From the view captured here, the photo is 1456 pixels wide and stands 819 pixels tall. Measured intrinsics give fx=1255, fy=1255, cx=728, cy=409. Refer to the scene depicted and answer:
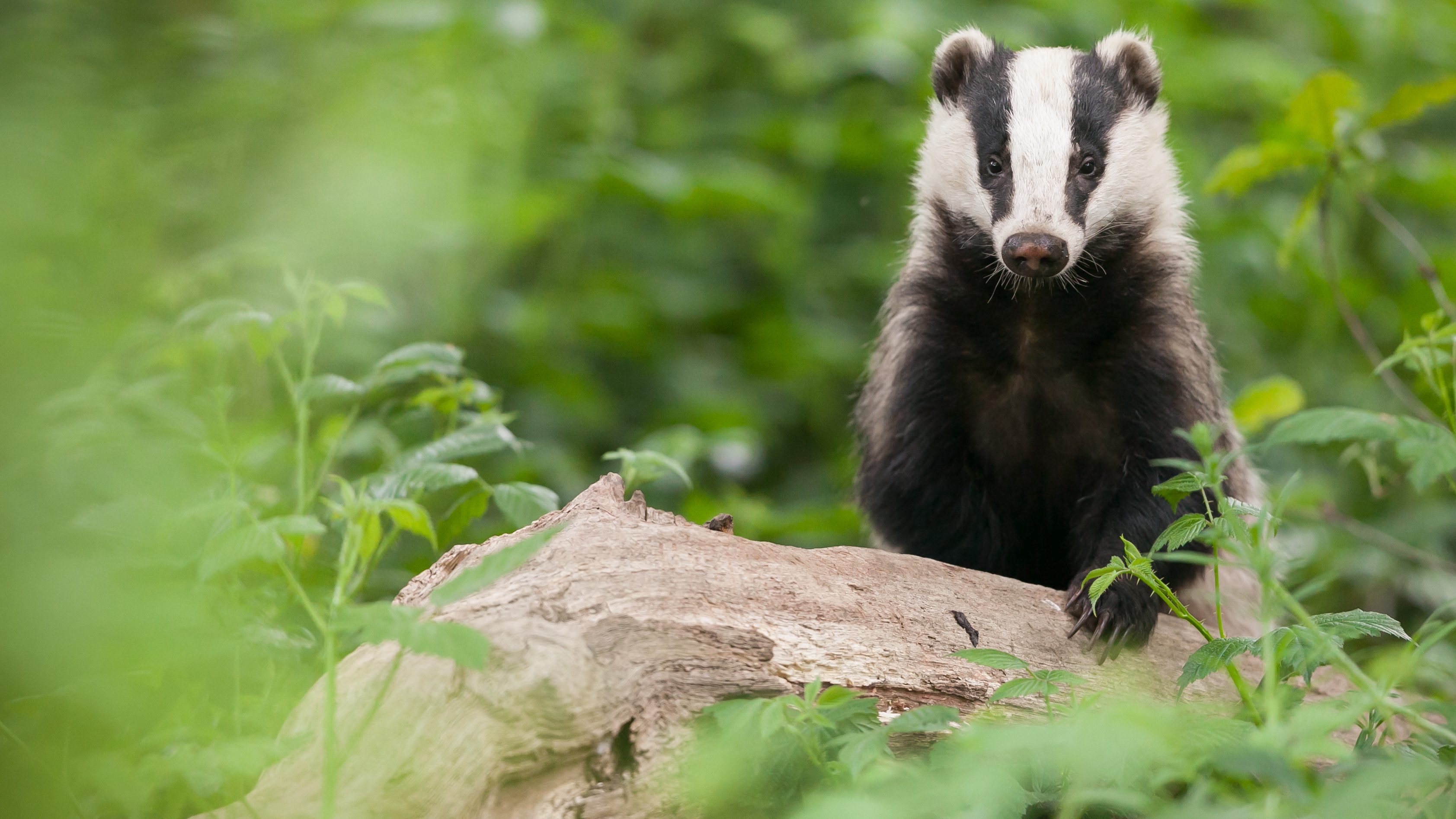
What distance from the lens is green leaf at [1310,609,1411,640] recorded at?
200 cm

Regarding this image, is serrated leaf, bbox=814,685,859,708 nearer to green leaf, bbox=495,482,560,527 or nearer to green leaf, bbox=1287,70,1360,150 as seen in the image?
green leaf, bbox=495,482,560,527

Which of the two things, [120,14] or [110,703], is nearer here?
[110,703]

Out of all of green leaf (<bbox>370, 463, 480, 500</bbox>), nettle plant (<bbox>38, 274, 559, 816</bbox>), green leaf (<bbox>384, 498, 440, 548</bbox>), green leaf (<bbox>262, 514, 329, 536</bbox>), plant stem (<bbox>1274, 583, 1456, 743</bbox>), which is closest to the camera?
plant stem (<bbox>1274, 583, 1456, 743</bbox>)

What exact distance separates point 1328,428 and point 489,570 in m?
1.09

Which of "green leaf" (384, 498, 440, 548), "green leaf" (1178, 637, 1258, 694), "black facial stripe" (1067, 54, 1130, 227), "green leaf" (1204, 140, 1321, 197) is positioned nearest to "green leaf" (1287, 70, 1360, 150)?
"green leaf" (1204, 140, 1321, 197)

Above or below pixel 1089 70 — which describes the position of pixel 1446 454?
below

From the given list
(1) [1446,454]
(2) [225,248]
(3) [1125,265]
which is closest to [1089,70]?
(3) [1125,265]

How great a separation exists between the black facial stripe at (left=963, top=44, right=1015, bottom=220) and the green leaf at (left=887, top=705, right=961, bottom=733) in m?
1.54

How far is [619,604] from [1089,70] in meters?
2.05

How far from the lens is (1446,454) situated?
5.54ft

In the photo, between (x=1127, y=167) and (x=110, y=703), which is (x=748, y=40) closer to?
(x=1127, y=167)

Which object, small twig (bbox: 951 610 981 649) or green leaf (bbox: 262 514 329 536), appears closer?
green leaf (bbox: 262 514 329 536)

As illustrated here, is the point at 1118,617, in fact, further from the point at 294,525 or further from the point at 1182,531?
the point at 294,525

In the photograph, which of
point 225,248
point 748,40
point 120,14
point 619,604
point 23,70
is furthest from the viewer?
point 748,40
